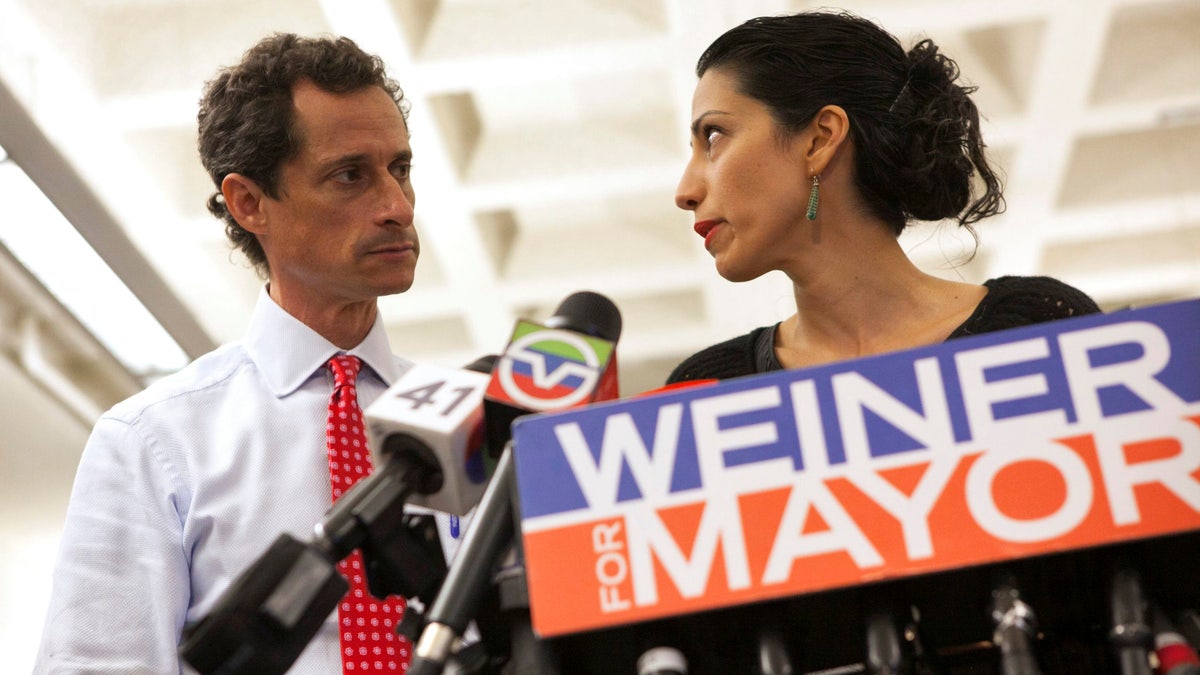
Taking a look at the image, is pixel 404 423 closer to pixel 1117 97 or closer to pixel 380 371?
pixel 380 371

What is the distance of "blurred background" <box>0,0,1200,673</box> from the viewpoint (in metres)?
3.71

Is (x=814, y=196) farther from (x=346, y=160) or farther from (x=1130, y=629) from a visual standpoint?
(x=1130, y=629)

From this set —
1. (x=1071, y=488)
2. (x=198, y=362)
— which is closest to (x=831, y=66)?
(x=198, y=362)

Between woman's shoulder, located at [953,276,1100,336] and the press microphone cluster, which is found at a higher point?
woman's shoulder, located at [953,276,1100,336]

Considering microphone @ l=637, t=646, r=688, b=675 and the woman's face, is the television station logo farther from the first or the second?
the woman's face

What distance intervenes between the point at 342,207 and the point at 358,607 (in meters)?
0.60

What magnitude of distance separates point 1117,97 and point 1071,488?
12.4 ft

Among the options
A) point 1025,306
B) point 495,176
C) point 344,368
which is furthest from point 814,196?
point 495,176

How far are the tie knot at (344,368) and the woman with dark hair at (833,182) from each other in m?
0.41

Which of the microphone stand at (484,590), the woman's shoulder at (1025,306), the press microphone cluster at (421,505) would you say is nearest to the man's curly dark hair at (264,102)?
the woman's shoulder at (1025,306)

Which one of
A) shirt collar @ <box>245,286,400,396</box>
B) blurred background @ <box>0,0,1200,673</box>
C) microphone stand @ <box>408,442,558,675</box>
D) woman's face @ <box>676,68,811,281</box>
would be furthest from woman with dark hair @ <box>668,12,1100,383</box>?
blurred background @ <box>0,0,1200,673</box>

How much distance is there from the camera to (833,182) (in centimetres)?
160

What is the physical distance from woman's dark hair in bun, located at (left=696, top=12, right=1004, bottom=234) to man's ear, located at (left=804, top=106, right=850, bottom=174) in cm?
1

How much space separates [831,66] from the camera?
162 centimetres
